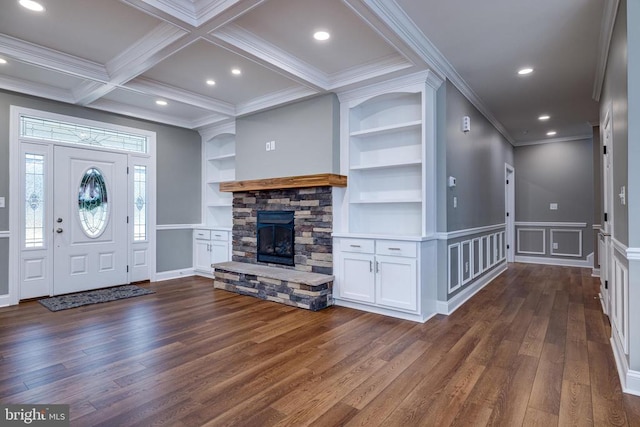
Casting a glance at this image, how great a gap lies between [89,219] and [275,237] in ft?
8.86

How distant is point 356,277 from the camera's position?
414cm

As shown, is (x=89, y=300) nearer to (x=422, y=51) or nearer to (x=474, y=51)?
(x=422, y=51)

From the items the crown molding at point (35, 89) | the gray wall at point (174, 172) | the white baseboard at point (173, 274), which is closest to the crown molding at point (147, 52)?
the crown molding at point (35, 89)

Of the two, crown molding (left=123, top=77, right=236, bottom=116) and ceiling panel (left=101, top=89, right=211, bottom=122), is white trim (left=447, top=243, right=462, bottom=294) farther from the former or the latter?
ceiling panel (left=101, top=89, right=211, bottom=122)

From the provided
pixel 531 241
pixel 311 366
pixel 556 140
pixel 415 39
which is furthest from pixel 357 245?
pixel 556 140

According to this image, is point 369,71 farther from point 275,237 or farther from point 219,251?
point 219,251

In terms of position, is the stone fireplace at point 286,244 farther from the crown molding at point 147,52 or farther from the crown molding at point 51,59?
the crown molding at point 51,59

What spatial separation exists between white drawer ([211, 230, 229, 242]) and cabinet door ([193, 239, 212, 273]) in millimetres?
185

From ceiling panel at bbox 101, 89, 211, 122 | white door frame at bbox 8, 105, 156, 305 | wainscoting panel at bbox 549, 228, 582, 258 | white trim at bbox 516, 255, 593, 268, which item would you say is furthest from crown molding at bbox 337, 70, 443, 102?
white trim at bbox 516, 255, 593, 268

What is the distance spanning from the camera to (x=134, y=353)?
9.48 ft

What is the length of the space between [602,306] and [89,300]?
6299 millimetres

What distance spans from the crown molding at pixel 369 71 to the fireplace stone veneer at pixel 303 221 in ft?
4.15

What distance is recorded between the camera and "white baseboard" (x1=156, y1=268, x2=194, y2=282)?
5.91m

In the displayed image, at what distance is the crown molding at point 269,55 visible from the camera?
10.2 feet
